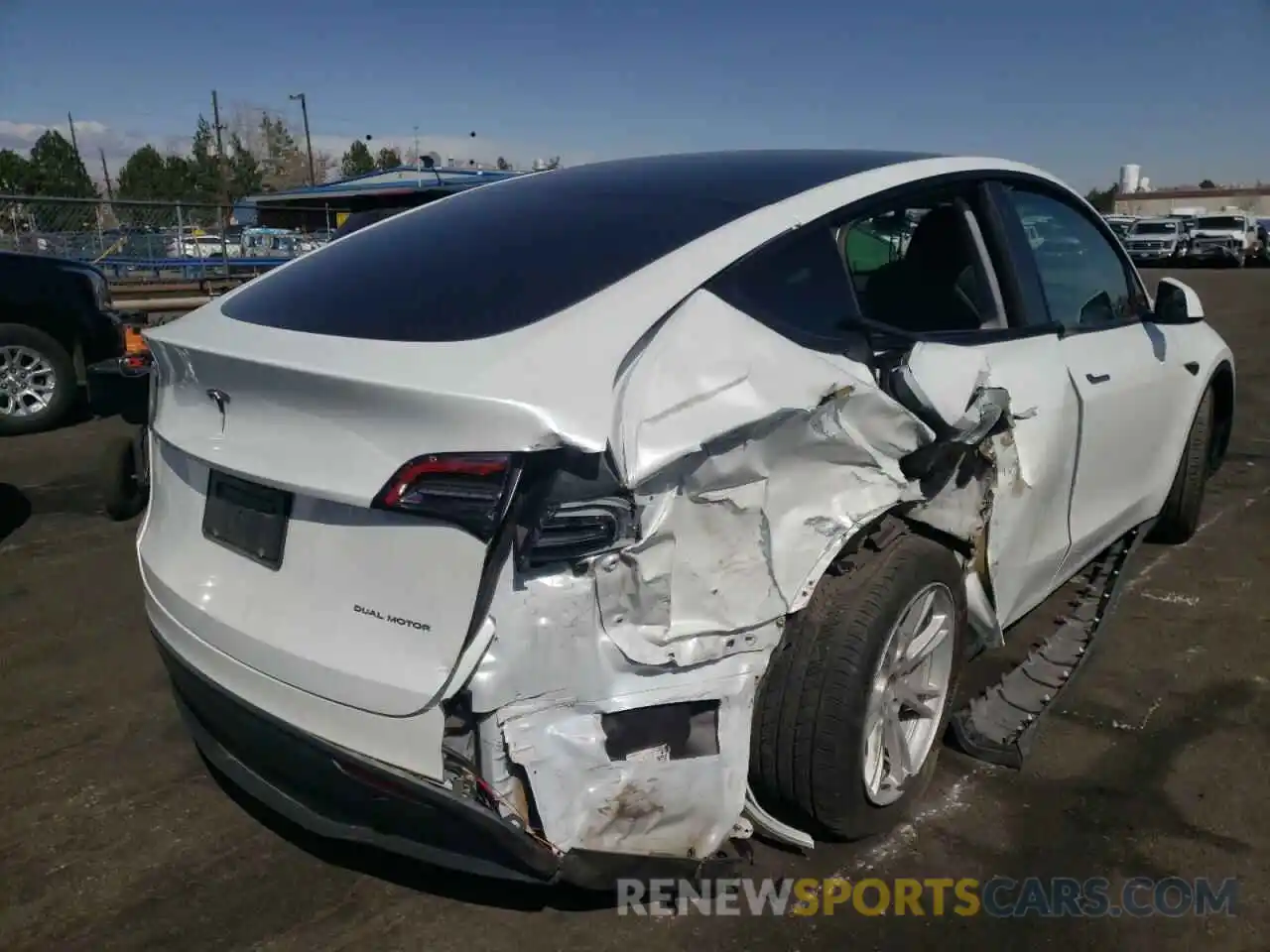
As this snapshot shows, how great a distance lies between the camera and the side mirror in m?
3.87

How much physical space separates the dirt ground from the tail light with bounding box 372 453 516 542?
108 centimetres

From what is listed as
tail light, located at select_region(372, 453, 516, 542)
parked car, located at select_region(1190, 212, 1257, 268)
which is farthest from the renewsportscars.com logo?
parked car, located at select_region(1190, 212, 1257, 268)

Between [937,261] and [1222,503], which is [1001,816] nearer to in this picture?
[937,261]

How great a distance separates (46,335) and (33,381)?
1.24 ft

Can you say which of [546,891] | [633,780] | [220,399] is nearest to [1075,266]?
[633,780]

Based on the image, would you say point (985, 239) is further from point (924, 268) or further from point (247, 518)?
point (247, 518)

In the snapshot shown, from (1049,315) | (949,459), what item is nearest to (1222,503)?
(1049,315)

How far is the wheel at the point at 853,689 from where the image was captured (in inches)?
91.7

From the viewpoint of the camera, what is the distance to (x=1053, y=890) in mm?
2494

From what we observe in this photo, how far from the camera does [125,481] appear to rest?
9.78 ft

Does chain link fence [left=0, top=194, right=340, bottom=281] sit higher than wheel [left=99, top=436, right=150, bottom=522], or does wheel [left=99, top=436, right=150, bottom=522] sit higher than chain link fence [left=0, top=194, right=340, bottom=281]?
chain link fence [left=0, top=194, right=340, bottom=281]

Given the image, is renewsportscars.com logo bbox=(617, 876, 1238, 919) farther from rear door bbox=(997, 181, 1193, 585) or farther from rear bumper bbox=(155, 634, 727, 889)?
rear door bbox=(997, 181, 1193, 585)

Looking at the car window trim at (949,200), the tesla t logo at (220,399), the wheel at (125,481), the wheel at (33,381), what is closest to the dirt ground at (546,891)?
the wheel at (125,481)

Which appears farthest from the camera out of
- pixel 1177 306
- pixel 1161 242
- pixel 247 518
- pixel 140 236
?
pixel 1161 242
